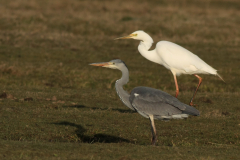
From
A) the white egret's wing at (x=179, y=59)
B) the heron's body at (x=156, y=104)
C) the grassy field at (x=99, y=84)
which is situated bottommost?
the grassy field at (x=99, y=84)

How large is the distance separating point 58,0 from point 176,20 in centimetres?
1166

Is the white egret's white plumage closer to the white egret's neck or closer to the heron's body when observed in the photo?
the white egret's neck

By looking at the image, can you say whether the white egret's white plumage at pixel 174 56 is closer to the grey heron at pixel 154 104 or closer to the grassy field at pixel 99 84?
the grassy field at pixel 99 84

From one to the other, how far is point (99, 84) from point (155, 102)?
7.96 meters

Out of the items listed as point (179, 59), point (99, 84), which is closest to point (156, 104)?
point (179, 59)

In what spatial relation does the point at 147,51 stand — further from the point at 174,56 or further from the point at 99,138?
the point at 99,138

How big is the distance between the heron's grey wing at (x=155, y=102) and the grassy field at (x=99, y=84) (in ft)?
2.25

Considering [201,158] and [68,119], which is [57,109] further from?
[201,158]

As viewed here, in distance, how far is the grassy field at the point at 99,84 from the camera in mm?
7570

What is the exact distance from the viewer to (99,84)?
1570 cm

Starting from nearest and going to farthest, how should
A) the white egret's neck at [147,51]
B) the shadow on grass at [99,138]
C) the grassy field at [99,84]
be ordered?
the grassy field at [99,84] → the shadow on grass at [99,138] → the white egret's neck at [147,51]

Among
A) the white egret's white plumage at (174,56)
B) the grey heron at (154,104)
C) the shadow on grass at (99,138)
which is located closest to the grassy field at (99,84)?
the shadow on grass at (99,138)

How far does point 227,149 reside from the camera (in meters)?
7.68

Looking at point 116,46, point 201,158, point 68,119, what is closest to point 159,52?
point 68,119
